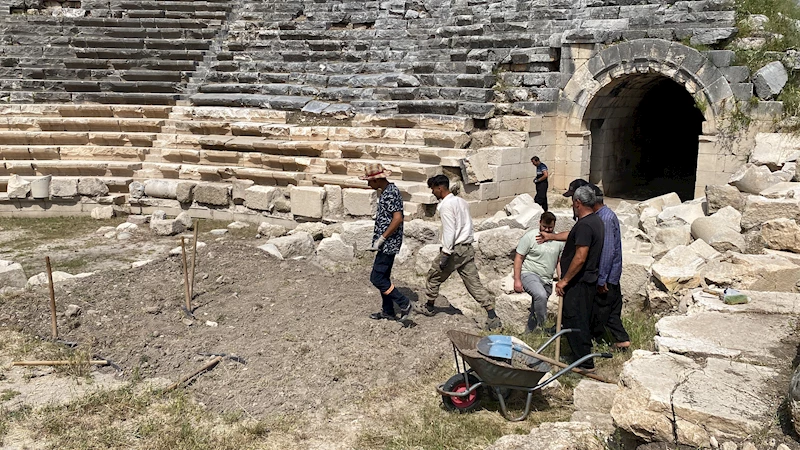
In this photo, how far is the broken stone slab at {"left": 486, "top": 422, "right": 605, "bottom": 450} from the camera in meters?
4.23

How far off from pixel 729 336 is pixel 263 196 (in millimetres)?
8739

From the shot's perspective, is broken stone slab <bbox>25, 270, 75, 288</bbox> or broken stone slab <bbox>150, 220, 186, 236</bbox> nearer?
broken stone slab <bbox>25, 270, 75, 288</bbox>

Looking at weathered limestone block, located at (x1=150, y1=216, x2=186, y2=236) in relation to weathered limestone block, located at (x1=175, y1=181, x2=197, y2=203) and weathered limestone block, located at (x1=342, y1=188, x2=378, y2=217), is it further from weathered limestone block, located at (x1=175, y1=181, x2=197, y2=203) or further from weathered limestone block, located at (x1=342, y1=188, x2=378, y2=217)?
weathered limestone block, located at (x1=342, y1=188, x2=378, y2=217)

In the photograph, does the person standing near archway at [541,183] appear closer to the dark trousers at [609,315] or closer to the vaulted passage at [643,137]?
the vaulted passage at [643,137]

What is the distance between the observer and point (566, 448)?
13.7 feet

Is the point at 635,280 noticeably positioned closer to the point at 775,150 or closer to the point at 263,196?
the point at 775,150

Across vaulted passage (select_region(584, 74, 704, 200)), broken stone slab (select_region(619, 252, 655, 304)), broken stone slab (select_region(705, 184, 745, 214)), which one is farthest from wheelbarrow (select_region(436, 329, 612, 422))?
vaulted passage (select_region(584, 74, 704, 200))

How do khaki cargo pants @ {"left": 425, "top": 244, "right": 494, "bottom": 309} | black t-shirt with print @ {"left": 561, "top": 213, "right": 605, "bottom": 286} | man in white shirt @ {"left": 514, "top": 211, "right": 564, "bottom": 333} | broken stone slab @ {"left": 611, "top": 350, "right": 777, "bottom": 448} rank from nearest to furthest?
broken stone slab @ {"left": 611, "top": 350, "right": 777, "bottom": 448} < black t-shirt with print @ {"left": 561, "top": 213, "right": 605, "bottom": 286} < man in white shirt @ {"left": 514, "top": 211, "right": 564, "bottom": 333} < khaki cargo pants @ {"left": 425, "top": 244, "right": 494, "bottom": 309}

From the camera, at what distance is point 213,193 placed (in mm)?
12891

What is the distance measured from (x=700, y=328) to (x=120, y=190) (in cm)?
1121

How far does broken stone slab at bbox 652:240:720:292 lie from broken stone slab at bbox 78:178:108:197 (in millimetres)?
10044

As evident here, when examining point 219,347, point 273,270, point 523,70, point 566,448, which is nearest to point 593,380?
point 566,448

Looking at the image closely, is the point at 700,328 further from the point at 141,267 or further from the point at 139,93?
the point at 139,93

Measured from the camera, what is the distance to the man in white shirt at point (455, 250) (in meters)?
7.32
